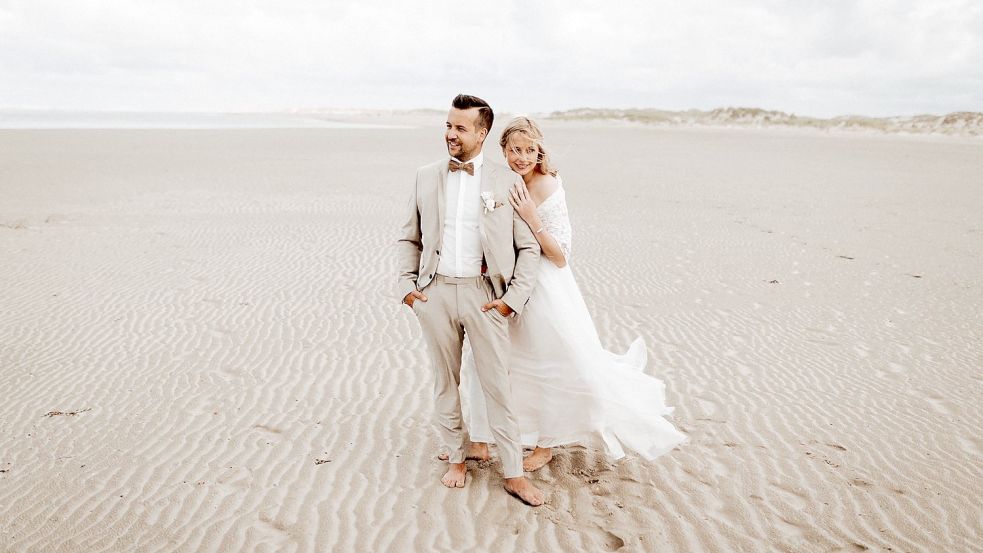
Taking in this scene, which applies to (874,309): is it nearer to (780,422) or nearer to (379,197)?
(780,422)

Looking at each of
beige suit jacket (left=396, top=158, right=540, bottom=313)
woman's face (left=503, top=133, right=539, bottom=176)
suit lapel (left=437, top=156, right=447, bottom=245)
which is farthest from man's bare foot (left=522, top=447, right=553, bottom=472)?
woman's face (left=503, top=133, right=539, bottom=176)

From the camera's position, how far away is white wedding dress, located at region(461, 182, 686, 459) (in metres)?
3.64

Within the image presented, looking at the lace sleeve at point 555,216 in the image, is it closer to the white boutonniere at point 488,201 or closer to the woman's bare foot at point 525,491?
the white boutonniere at point 488,201

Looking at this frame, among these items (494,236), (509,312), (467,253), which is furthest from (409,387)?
(494,236)

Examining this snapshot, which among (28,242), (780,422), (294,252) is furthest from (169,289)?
(780,422)

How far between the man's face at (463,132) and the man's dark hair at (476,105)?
19 millimetres

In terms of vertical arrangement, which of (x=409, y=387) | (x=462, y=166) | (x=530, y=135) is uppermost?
(x=530, y=135)

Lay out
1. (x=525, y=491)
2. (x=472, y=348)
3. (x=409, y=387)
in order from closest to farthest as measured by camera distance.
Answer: (x=472, y=348), (x=525, y=491), (x=409, y=387)

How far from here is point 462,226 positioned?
3.42 metres

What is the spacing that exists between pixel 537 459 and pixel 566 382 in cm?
59

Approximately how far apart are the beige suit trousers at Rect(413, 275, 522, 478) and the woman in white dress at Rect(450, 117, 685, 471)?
0.21m

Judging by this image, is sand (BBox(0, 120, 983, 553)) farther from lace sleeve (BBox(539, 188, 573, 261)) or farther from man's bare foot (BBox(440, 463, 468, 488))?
lace sleeve (BBox(539, 188, 573, 261))

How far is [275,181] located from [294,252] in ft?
28.5

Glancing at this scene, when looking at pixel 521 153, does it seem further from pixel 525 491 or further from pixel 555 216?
pixel 525 491
